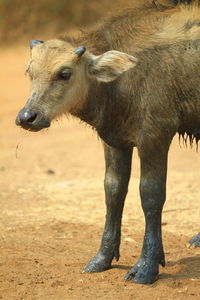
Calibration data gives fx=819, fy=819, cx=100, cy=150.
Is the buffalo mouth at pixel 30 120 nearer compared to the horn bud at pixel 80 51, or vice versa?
the buffalo mouth at pixel 30 120

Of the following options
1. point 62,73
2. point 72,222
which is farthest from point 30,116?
point 72,222

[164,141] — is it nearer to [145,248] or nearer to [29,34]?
[145,248]

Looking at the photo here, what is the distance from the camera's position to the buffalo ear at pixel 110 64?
756cm

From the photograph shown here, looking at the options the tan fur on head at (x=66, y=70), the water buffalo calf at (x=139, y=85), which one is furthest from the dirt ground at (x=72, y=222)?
the tan fur on head at (x=66, y=70)

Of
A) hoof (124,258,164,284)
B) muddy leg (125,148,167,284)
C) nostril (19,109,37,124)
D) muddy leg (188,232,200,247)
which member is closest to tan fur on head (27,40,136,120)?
nostril (19,109,37,124)

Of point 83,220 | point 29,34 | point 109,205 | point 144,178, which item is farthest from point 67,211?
point 29,34

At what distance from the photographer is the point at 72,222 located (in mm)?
11031

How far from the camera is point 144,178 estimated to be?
26.1 feet

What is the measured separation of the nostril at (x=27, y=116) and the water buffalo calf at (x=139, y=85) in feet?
0.91

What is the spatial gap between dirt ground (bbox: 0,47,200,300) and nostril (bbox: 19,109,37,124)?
1642mm

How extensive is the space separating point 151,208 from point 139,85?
1.21 metres

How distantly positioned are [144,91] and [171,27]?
0.79 meters

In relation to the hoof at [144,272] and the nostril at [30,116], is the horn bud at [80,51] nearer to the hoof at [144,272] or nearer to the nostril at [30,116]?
the nostril at [30,116]

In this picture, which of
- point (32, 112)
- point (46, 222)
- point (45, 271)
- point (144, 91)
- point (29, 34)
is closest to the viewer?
point (32, 112)
